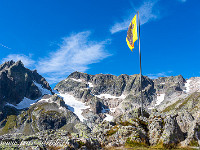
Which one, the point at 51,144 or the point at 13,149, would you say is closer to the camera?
the point at 13,149

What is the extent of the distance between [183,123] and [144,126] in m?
8.55

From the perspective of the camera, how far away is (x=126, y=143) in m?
28.8

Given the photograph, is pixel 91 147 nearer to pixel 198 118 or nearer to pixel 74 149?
pixel 74 149

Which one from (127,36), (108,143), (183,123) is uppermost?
(127,36)

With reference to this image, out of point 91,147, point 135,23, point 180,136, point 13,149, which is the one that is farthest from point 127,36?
point 13,149

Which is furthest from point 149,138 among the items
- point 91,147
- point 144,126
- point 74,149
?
point 74,149

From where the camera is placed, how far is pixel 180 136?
28.5m

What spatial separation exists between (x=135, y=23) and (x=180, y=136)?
→ 87.1 feet

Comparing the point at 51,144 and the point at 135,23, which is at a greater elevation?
the point at 135,23

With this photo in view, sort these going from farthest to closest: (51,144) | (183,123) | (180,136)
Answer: (183,123) < (180,136) < (51,144)

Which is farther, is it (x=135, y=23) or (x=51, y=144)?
(x=135, y=23)

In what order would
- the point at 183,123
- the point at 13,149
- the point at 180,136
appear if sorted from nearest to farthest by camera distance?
1. the point at 13,149
2. the point at 180,136
3. the point at 183,123

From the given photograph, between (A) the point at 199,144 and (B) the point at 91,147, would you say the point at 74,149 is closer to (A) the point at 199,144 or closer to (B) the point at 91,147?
(B) the point at 91,147

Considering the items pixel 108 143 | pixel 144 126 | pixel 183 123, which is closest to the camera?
pixel 108 143
